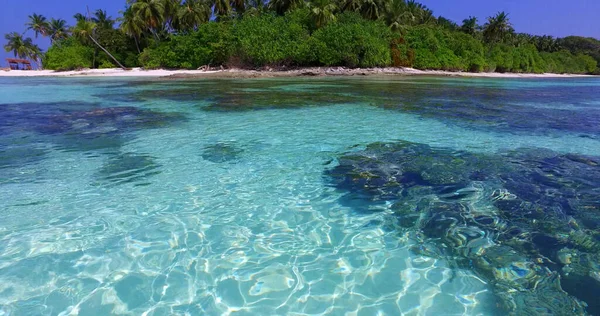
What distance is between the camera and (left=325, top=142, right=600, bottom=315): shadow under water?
2.94 m

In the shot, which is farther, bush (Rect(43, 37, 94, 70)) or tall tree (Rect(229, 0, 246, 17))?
tall tree (Rect(229, 0, 246, 17))

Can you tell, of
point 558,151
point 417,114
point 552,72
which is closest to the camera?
point 558,151

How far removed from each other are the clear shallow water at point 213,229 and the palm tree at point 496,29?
63162mm

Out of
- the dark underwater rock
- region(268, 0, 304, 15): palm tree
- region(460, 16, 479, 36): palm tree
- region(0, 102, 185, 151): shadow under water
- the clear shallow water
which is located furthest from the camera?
region(460, 16, 479, 36): palm tree

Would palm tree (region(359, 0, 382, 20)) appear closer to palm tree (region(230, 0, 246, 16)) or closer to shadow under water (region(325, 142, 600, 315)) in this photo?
palm tree (region(230, 0, 246, 16))

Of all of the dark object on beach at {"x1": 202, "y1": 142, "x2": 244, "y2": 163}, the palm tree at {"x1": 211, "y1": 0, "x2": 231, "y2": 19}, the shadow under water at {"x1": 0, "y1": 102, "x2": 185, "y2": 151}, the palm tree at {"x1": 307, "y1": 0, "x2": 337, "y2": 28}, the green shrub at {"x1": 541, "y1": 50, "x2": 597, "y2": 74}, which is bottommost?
the dark object on beach at {"x1": 202, "y1": 142, "x2": 244, "y2": 163}

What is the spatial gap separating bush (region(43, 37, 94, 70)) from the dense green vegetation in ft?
0.42

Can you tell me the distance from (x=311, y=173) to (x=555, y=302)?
3701 mm

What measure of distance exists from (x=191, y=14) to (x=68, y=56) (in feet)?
58.2

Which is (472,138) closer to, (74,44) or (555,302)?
(555,302)

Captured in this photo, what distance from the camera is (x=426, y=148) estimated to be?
714cm

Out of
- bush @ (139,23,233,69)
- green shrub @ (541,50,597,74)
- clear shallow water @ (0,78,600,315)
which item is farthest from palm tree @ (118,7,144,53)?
green shrub @ (541,50,597,74)

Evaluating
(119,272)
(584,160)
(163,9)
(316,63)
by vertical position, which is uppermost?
(163,9)

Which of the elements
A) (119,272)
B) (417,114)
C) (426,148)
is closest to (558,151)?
(426,148)
